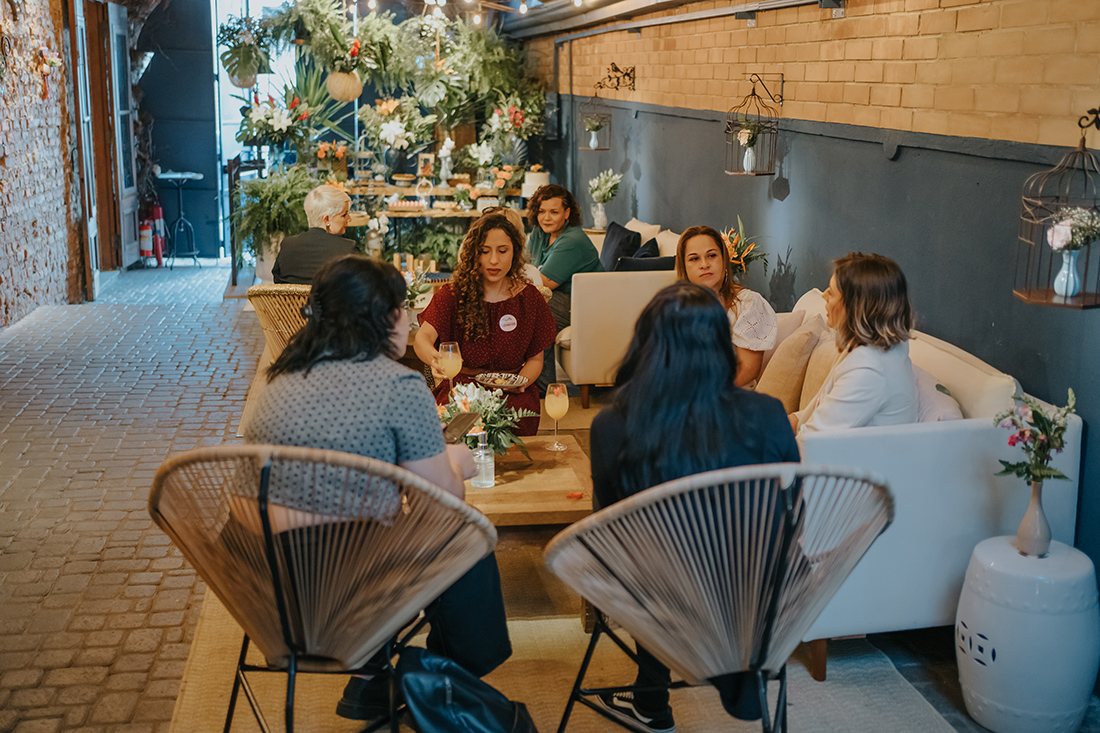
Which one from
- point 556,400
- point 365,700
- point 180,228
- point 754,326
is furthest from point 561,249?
point 180,228

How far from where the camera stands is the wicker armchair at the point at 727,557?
6.01 ft

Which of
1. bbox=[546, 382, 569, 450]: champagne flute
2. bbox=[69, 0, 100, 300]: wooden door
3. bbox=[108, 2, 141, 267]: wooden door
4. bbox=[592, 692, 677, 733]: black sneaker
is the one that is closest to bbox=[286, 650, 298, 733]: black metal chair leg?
bbox=[592, 692, 677, 733]: black sneaker

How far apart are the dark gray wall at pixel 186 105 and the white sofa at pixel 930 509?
10.6 metres

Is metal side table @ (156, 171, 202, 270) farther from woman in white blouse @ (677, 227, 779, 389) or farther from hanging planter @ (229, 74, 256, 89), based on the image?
woman in white blouse @ (677, 227, 779, 389)

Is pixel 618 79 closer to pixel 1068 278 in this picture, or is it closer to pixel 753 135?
pixel 753 135

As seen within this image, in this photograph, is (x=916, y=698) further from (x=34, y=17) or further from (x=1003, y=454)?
(x=34, y=17)

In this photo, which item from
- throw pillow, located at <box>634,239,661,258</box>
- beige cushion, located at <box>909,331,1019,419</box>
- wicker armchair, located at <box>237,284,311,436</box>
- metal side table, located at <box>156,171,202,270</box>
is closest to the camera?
beige cushion, located at <box>909,331,1019,419</box>

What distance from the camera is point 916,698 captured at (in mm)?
2926

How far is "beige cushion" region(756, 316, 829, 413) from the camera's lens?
157 inches

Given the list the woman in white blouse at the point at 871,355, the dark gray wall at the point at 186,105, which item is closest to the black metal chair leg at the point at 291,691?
the woman in white blouse at the point at 871,355

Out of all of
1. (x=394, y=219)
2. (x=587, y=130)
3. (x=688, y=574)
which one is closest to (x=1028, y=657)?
(x=688, y=574)

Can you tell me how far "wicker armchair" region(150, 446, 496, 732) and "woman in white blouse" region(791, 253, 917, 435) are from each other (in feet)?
4.81

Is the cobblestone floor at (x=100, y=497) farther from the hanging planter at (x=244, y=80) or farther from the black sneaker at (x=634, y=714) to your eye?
the hanging planter at (x=244, y=80)

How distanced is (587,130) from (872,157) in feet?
16.5
